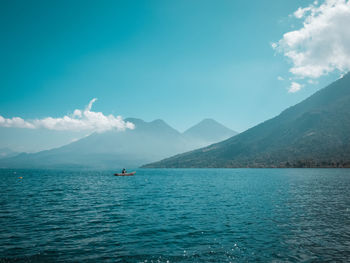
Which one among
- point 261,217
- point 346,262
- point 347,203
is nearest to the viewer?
point 346,262

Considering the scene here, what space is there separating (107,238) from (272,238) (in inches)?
567

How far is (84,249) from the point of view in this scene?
17359 millimetres

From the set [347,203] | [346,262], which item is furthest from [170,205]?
[347,203]

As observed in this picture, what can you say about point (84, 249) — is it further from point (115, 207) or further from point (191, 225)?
point (115, 207)

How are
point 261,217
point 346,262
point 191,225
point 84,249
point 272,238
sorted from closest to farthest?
point 346,262 → point 84,249 → point 272,238 → point 191,225 → point 261,217

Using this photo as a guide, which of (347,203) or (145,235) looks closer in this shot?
(145,235)

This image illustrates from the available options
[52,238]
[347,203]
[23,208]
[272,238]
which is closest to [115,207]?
[23,208]

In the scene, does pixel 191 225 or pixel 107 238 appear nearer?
pixel 107 238

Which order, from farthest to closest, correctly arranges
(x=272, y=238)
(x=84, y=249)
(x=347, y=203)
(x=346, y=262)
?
1. (x=347, y=203)
2. (x=272, y=238)
3. (x=84, y=249)
4. (x=346, y=262)

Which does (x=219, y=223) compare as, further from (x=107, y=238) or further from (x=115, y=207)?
(x=115, y=207)

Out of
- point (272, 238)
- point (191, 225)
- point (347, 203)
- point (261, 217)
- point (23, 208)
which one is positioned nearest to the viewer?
point (272, 238)

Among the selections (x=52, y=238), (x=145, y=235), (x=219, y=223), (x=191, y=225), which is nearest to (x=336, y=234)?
(x=219, y=223)

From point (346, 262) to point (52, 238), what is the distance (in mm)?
22512

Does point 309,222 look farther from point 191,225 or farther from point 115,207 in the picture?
point 115,207
